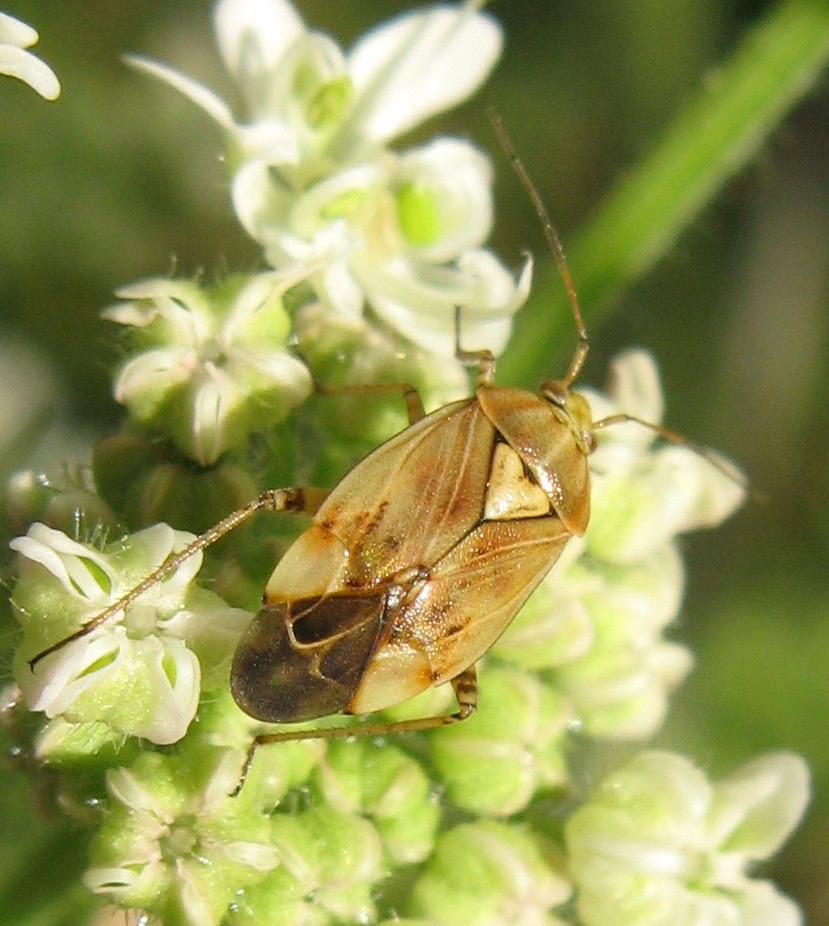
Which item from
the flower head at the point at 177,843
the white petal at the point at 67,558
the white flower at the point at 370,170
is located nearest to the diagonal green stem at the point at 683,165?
the white flower at the point at 370,170

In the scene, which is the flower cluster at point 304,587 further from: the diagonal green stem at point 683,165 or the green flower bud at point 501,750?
the diagonal green stem at point 683,165

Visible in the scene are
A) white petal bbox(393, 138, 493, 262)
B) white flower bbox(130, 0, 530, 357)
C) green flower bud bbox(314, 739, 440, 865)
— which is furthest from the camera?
white petal bbox(393, 138, 493, 262)

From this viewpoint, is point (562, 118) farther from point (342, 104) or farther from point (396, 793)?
point (396, 793)

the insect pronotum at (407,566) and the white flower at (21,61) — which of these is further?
the white flower at (21,61)

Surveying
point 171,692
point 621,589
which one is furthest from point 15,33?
point 621,589

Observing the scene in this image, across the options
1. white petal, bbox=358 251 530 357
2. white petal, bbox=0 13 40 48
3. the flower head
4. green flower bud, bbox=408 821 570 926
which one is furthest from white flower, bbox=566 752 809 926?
white petal, bbox=0 13 40 48

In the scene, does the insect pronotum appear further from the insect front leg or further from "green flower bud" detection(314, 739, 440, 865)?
"green flower bud" detection(314, 739, 440, 865)

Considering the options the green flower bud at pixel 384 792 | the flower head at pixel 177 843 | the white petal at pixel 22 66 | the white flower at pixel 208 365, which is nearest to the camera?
the flower head at pixel 177 843
